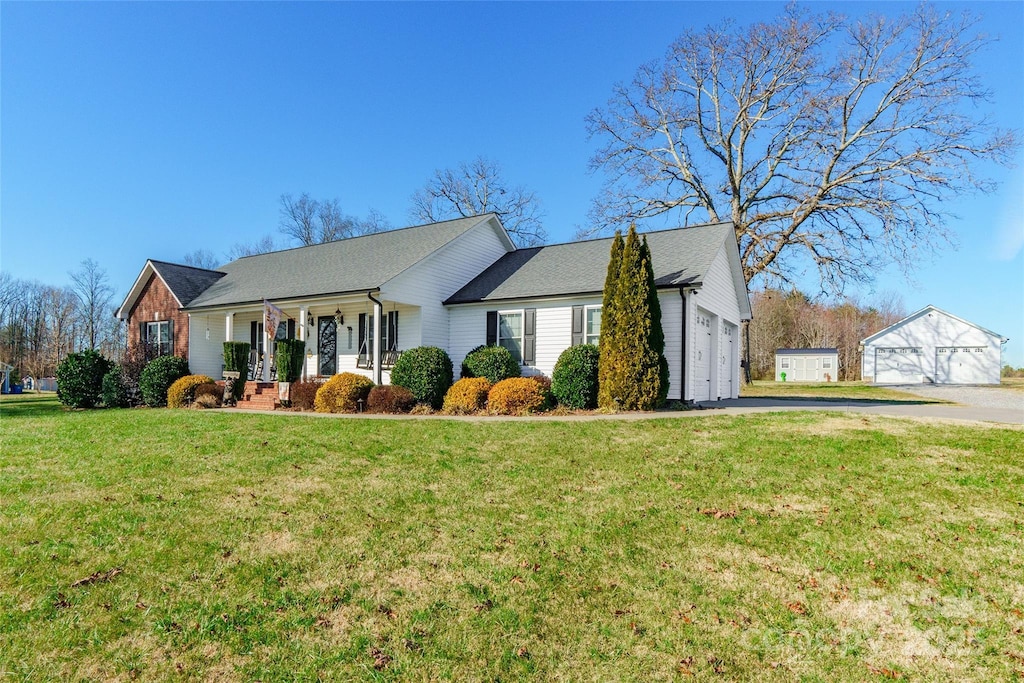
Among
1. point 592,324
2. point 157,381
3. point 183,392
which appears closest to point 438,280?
point 592,324

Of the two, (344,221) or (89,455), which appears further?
(344,221)

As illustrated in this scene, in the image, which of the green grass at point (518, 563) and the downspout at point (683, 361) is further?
the downspout at point (683, 361)

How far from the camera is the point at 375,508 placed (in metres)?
5.39

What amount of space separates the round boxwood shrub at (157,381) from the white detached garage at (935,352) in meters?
40.8

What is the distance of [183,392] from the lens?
51.2 feet

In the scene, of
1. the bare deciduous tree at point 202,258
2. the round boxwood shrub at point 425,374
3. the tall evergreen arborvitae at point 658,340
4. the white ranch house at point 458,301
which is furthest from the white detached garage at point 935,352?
the bare deciduous tree at point 202,258

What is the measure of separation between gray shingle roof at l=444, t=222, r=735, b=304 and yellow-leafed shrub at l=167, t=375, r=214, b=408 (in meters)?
7.80

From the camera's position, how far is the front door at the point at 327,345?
18.2 m

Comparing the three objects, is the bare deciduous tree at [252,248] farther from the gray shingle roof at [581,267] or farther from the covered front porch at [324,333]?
the gray shingle roof at [581,267]

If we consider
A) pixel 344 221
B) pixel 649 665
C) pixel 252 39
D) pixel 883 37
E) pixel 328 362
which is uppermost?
pixel 883 37

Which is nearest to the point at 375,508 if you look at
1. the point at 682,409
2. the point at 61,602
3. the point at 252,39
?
the point at 61,602

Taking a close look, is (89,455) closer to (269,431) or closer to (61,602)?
(269,431)

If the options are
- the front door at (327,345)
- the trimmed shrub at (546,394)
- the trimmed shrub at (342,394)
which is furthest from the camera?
the front door at (327,345)

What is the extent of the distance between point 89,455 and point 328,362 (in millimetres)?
10803
